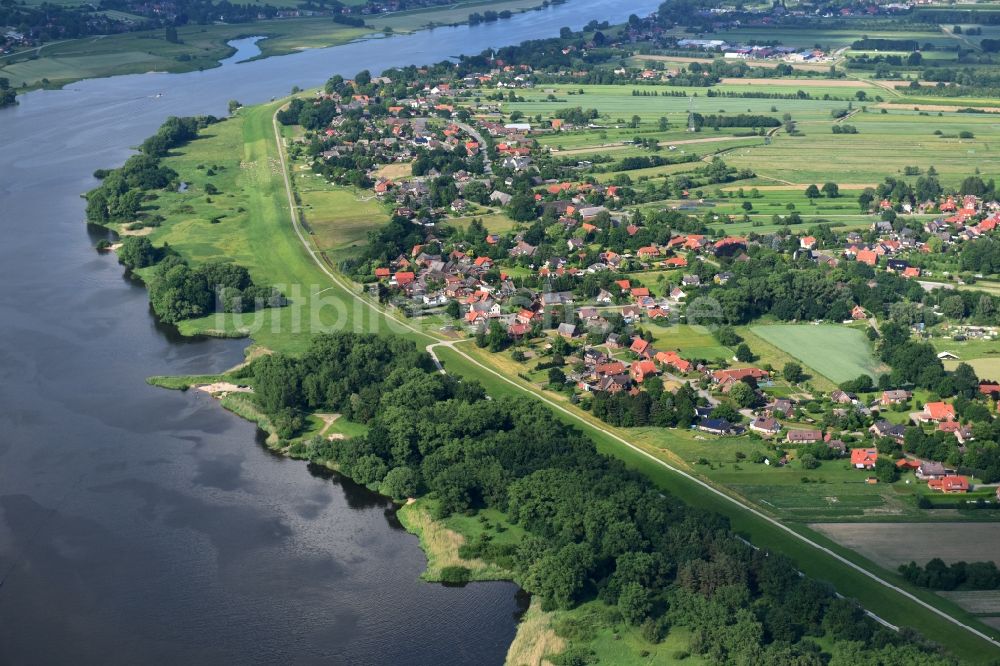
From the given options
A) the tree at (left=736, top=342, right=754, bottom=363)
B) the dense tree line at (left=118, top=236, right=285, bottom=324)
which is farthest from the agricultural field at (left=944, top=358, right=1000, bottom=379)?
the dense tree line at (left=118, top=236, right=285, bottom=324)

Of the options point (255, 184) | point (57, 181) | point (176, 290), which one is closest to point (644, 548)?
point (176, 290)

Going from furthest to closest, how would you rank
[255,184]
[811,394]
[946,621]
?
1. [255,184]
2. [811,394]
3. [946,621]

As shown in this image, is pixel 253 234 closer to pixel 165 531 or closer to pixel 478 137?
pixel 478 137

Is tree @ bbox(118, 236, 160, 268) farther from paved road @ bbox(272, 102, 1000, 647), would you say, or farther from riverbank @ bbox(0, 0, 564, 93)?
riverbank @ bbox(0, 0, 564, 93)

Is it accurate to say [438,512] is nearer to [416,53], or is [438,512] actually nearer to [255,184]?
[255,184]

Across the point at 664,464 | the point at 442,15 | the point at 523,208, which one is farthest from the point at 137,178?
the point at 442,15

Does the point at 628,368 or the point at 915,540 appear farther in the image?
the point at 628,368
